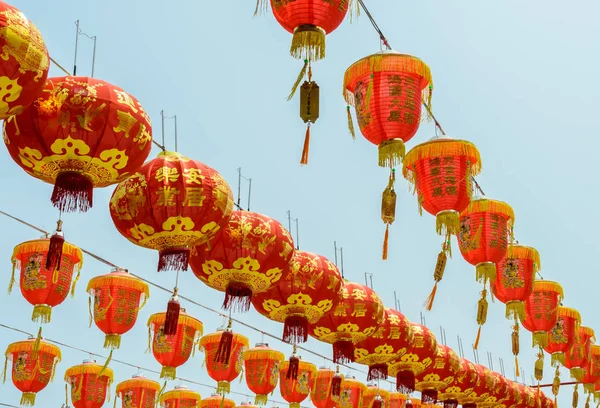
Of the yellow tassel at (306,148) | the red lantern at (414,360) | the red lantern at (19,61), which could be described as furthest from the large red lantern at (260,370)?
the red lantern at (19,61)

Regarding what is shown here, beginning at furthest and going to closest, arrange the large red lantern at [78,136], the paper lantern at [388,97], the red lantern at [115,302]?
the red lantern at [115,302]
the paper lantern at [388,97]
the large red lantern at [78,136]

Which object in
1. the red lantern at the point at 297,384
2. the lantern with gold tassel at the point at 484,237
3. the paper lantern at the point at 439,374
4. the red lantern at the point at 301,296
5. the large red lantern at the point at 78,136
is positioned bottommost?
the red lantern at the point at 297,384

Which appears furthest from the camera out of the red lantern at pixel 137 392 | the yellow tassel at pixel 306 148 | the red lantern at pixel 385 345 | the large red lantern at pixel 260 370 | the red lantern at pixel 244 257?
the red lantern at pixel 137 392

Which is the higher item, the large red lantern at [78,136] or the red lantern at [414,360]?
the large red lantern at [78,136]

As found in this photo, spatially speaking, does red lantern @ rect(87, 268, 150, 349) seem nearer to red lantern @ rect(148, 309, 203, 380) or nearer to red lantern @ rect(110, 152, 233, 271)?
red lantern @ rect(148, 309, 203, 380)

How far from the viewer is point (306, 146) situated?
14.6 feet

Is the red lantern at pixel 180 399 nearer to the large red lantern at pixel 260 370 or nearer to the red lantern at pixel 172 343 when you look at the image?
the large red lantern at pixel 260 370

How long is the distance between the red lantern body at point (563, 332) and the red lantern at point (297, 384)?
11.6 ft

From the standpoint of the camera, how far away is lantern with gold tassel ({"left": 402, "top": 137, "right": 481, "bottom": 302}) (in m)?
5.73

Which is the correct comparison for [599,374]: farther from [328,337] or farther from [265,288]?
[265,288]

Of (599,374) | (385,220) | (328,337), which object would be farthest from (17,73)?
(599,374)

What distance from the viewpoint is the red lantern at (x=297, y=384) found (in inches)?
353

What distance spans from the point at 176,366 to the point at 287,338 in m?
1.51

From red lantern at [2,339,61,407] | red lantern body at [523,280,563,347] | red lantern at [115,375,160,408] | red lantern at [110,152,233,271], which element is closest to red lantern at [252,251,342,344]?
red lantern at [110,152,233,271]
